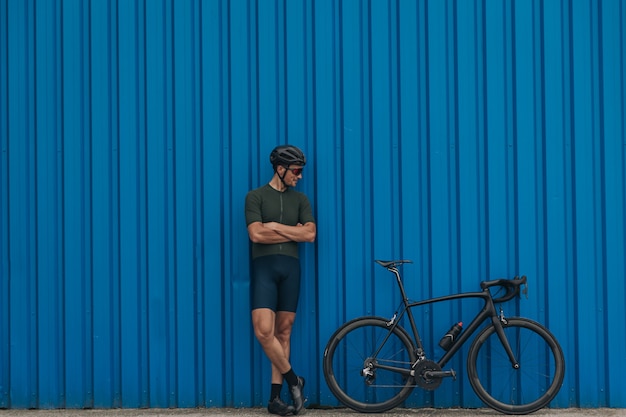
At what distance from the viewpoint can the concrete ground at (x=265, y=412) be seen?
7.33 meters

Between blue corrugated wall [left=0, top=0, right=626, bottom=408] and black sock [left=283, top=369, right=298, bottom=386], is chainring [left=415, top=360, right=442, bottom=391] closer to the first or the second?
blue corrugated wall [left=0, top=0, right=626, bottom=408]

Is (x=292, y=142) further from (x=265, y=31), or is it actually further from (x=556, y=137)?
(x=556, y=137)

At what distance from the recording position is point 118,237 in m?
7.71

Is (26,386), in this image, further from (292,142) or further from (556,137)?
(556,137)

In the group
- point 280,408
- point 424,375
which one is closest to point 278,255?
point 280,408

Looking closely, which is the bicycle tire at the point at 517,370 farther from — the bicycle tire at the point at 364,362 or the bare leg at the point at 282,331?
the bare leg at the point at 282,331

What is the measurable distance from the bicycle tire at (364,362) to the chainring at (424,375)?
9cm

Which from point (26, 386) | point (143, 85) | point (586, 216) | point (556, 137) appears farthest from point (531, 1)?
point (26, 386)

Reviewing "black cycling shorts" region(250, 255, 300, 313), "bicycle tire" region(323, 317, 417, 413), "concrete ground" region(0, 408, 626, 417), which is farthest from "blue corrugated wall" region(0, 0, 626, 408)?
"black cycling shorts" region(250, 255, 300, 313)

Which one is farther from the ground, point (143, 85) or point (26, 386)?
point (143, 85)

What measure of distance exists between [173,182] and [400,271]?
2.31 meters

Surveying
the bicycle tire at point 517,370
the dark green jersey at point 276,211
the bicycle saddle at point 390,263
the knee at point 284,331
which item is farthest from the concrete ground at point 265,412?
the dark green jersey at point 276,211

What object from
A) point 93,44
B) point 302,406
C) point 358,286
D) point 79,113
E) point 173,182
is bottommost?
point 302,406

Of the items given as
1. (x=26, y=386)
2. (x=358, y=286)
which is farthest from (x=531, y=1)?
(x=26, y=386)
